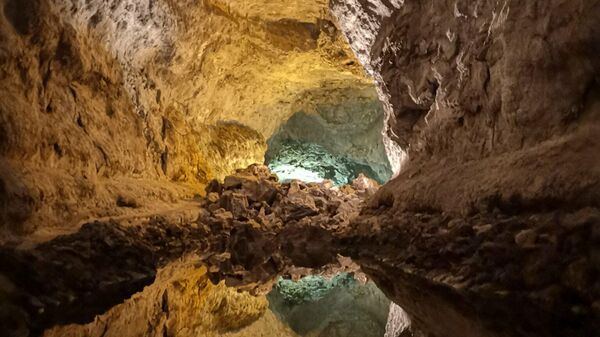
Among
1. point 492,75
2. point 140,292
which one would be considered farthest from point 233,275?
point 492,75

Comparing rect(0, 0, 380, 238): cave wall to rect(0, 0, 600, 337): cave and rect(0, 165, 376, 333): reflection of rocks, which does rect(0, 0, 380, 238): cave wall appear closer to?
rect(0, 0, 600, 337): cave

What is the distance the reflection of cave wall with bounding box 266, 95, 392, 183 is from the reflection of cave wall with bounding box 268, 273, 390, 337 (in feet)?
32.4

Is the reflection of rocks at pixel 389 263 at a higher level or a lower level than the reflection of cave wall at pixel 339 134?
lower

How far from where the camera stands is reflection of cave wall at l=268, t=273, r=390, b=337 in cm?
409

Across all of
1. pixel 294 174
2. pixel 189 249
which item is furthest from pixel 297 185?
pixel 294 174

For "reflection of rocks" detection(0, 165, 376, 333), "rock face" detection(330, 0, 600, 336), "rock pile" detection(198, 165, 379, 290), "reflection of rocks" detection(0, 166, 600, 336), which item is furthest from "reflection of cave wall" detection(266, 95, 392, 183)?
"rock face" detection(330, 0, 600, 336)

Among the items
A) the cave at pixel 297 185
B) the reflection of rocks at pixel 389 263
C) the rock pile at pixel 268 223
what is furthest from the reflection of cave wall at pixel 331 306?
the rock pile at pixel 268 223

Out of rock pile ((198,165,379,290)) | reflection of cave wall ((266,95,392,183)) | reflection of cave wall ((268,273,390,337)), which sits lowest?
reflection of cave wall ((268,273,390,337))

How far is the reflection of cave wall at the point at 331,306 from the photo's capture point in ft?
13.4

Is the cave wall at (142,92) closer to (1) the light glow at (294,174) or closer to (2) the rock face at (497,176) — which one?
(1) the light glow at (294,174)

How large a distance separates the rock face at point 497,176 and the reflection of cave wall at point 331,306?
0.25 metres

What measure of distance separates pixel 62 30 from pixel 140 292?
409 cm

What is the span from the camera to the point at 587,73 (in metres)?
4.10

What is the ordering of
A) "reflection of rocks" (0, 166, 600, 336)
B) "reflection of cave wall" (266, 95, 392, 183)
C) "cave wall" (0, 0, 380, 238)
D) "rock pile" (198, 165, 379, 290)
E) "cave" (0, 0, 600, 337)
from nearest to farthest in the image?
"reflection of rocks" (0, 166, 600, 336), "cave" (0, 0, 600, 337), "cave wall" (0, 0, 380, 238), "rock pile" (198, 165, 379, 290), "reflection of cave wall" (266, 95, 392, 183)
